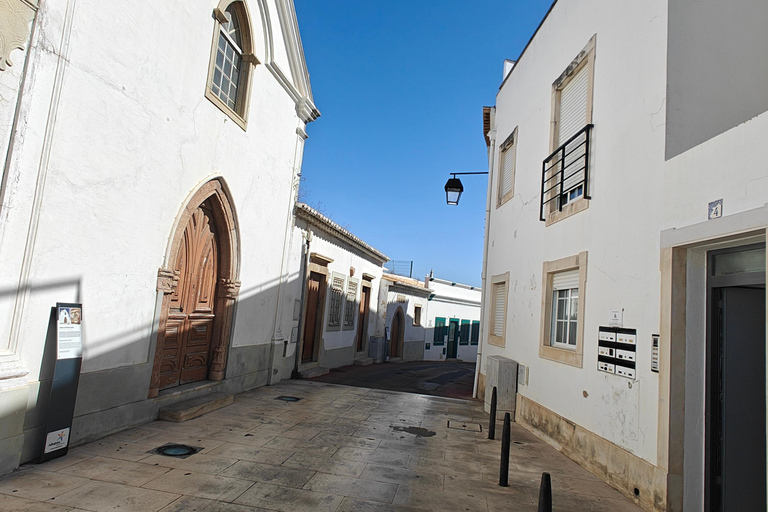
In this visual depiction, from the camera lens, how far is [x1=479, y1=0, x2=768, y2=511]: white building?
429 cm

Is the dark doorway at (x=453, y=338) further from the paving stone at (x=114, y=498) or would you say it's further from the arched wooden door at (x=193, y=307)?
the paving stone at (x=114, y=498)

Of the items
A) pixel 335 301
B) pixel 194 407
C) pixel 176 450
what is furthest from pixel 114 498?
pixel 335 301

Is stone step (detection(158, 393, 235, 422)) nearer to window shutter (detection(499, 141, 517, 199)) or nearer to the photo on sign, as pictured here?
the photo on sign

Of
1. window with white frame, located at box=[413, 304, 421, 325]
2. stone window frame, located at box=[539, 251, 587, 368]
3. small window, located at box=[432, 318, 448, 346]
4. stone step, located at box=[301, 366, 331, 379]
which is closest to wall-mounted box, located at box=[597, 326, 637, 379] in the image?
stone window frame, located at box=[539, 251, 587, 368]

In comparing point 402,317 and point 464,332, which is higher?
point 402,317

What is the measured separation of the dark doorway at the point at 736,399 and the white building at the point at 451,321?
23.3 metres

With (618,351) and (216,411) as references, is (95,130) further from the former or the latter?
(618,351)

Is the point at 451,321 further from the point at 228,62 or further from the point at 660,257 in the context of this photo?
the point at 660,257

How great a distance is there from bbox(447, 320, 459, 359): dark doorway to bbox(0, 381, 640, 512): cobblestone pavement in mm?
22546

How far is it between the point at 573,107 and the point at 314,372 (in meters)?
8.89

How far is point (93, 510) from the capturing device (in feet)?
13.1

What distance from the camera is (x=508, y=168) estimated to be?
1107 centimetres

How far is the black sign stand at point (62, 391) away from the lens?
5004mm

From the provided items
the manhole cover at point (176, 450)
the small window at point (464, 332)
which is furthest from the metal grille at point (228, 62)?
the small window at point (464, 332)
